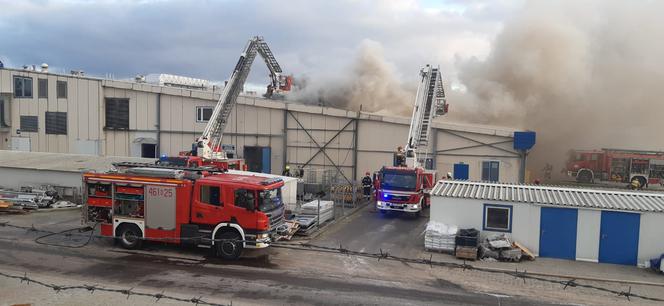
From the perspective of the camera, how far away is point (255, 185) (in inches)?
540

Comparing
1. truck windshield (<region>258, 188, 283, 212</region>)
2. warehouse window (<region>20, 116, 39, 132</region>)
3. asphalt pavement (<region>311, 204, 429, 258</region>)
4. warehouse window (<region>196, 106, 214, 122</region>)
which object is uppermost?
warehouse window (<region>196, 106, 214, 122</region>)

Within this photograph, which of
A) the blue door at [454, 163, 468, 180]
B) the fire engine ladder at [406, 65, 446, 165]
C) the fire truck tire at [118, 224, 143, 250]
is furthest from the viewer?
the blue door at [454, 163, 468, 180]

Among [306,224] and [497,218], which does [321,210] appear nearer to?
[306,224]

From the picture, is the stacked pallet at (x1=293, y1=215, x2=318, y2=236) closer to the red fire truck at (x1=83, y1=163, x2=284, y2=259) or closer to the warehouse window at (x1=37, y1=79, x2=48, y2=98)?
the red fire truck at (x1=83, y1=163, x2=284, y2=259)

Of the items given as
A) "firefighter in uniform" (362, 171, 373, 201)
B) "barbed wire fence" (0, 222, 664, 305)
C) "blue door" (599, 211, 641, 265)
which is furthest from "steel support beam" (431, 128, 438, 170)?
"barbed wire fence" (0, 222, 664, 305)

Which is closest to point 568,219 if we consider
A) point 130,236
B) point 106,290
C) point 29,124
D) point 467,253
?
point 467,253

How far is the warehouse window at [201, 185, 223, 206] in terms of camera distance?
13.9 meters

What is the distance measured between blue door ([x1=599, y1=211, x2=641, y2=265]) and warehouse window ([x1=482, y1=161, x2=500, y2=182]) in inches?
468

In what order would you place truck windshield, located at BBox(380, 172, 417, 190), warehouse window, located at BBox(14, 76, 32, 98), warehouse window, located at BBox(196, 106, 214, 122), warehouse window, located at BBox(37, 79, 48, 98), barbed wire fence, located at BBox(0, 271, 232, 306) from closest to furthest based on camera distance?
1. barbed wire fence, located at BBox(0, 271, 232, 306)
2. truck windshield, located at BBox(380, 172, 417, 190)
3. warehouse window, located at BBox(196, 106, 214, 122)
4. warehouse window, located at BBox(37, 79, 48, 98)
5. warehouse window, located at BBox(14, 76, 32, 98)

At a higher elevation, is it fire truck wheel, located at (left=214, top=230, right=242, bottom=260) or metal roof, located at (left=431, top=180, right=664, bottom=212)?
metal roof, located at (left=431, top=180, right=664, bottom=212)

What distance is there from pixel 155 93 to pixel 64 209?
39.5 ft

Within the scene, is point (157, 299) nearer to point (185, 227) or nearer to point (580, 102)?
point (185, 227)

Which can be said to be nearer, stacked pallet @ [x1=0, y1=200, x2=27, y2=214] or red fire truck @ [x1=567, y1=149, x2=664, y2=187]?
stacked pallet @ [x1=0, y1=200, x2=27, y2=214]

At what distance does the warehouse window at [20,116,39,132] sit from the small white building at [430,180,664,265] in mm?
29233
